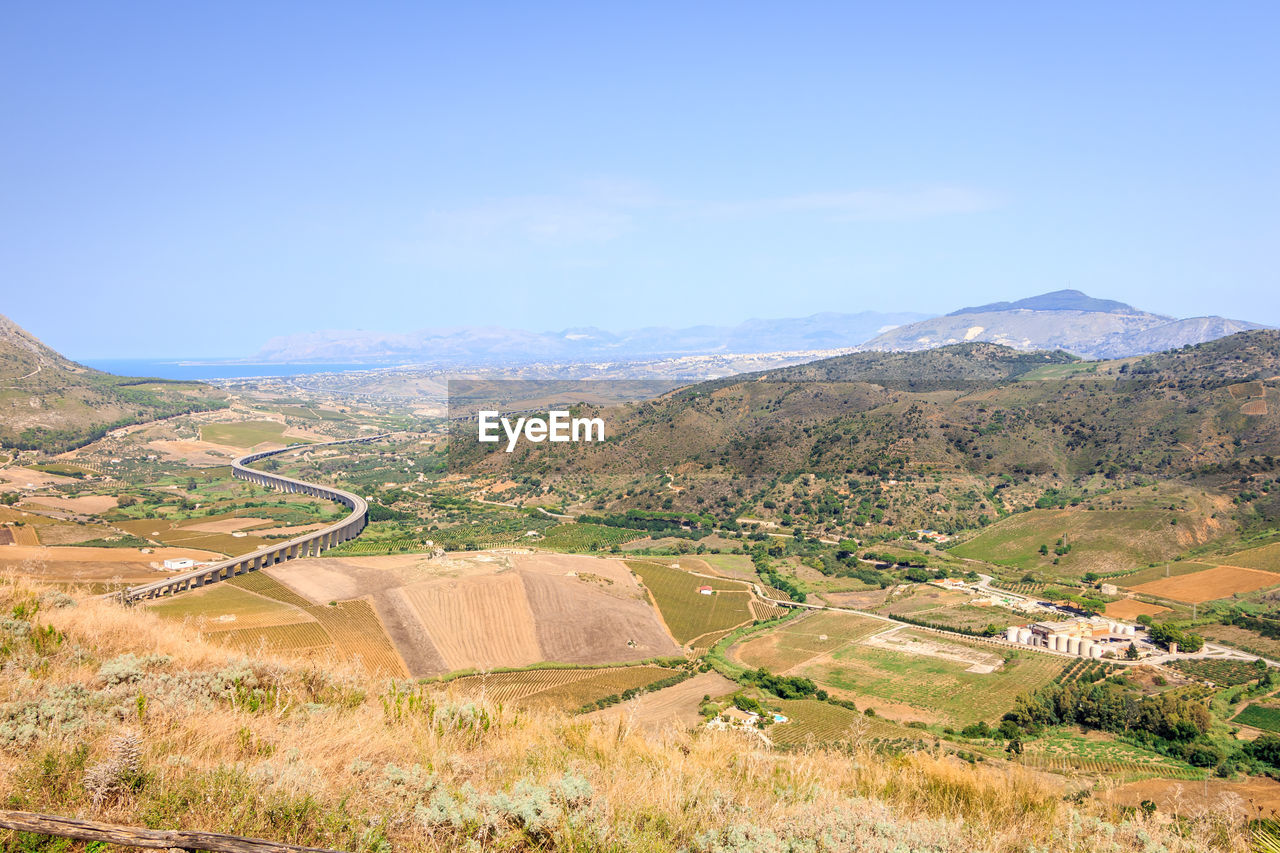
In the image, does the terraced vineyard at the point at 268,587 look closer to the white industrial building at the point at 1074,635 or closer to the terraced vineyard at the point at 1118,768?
the terraced vineyard at the point at 1118,768

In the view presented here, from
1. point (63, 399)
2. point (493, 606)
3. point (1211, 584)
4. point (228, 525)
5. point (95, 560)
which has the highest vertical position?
point (63, 399)

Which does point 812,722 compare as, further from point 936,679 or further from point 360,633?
point 360,633

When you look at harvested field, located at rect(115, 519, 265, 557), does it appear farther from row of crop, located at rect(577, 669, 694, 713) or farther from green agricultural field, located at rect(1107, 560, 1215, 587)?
green agricultural field, located at rect(1107, 560, 1215, 587)

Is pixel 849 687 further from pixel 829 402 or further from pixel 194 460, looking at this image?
pixel 194 460

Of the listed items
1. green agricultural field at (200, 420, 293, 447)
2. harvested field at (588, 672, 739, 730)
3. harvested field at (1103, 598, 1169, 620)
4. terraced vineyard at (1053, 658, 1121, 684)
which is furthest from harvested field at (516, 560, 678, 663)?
green agricultural field at (200, 420, 293, 447)

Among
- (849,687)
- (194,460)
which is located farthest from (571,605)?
(194,460)

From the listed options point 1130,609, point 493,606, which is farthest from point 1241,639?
point 493,606
